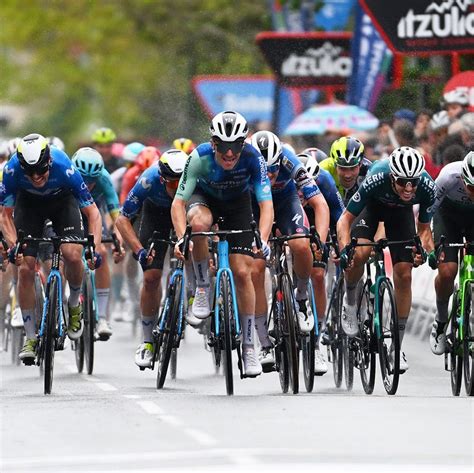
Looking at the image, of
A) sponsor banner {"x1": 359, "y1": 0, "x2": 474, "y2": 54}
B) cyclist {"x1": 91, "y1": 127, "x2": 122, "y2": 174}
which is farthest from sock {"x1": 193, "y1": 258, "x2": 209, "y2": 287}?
sponsor banner {"x1": 359, "y1": 0, "x2": 474, "y2": 54}

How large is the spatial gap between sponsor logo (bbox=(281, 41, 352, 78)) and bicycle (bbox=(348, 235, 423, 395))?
16.5 meters

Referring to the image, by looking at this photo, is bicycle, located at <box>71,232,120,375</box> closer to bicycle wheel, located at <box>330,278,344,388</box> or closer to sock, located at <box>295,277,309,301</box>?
bicycle wheel, located at <box>330,278,344,388</box>

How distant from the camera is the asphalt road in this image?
36.6 feet

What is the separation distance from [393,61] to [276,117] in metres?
5.08

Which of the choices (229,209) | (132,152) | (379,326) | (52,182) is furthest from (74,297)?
(132,152)

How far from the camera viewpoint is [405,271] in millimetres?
15594

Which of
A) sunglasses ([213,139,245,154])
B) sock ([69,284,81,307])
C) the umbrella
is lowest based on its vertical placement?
sock ([69,284,81,307])

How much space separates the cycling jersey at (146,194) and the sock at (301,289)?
178cm

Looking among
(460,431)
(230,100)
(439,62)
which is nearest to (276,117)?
(439,62)

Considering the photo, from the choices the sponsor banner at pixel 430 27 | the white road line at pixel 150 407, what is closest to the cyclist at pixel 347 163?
the white road line at pixel 150 407

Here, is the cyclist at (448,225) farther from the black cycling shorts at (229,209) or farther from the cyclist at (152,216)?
the cyclist at (152,216)

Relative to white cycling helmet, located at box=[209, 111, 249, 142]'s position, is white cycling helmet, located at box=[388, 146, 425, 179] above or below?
below

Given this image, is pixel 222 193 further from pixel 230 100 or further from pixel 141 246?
pixel 230 100

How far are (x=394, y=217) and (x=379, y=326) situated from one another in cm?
101
